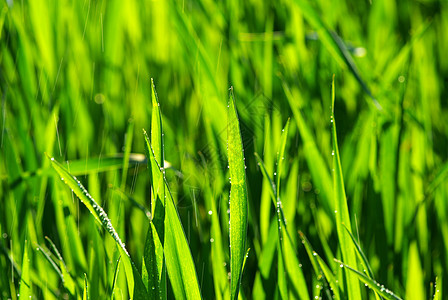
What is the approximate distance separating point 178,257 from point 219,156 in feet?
0.90

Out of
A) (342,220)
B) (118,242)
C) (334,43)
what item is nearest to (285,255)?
(342,220)

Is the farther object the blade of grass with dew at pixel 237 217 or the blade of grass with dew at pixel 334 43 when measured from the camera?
the blade of grass with dew at pixel 334 43

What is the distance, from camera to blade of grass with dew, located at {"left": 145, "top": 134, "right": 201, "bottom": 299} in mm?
439

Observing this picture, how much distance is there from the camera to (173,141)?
83cm

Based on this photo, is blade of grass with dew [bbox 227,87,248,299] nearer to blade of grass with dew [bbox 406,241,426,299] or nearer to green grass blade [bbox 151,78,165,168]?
green grass blade [bbox 151,78,165,168]

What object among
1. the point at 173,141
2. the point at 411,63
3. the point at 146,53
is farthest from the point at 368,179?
the point at 146,53

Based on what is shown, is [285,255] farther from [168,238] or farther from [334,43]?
[334,43]

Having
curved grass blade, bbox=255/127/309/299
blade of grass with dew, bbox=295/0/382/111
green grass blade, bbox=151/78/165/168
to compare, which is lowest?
curved grass blade, bbox=255/127/309/299

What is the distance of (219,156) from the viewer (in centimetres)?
71

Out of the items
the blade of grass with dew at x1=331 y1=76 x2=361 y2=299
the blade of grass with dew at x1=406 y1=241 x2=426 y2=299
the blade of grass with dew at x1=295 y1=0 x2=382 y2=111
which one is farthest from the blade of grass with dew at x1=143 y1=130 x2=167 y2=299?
the blade of grass with dew at x1=295 y1=0 x2=382 y2=111

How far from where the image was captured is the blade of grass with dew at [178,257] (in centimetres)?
44

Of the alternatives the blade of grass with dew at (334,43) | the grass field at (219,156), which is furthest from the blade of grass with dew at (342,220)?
the blade of grass with dew at (334,43)

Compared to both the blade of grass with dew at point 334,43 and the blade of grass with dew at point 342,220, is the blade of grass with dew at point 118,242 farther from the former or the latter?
the blade of grass with dew at point 334,43

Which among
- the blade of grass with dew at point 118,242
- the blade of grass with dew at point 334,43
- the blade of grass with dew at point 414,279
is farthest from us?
the blade of grass with dew at point 334,43
